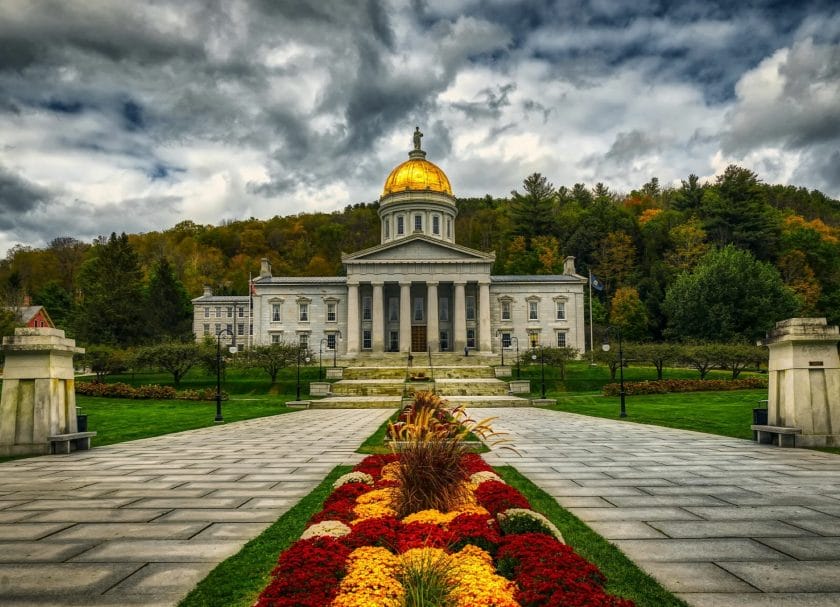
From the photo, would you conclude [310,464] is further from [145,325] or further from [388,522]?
[145,325]

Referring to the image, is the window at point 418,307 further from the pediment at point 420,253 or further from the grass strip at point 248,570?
the grass strip at point 248,570

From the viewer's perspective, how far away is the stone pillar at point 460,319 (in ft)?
203

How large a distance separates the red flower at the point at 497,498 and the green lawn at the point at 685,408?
12.9 m

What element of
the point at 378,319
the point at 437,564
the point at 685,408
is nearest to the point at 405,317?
the point at 378,319

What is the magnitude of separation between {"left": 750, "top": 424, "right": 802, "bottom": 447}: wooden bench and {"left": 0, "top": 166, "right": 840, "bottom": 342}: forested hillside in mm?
46667

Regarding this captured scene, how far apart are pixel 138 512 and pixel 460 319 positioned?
54897 millimetres

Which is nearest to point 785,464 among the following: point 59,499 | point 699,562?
point 699,562

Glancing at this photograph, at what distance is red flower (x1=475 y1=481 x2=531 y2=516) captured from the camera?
6.97 meters

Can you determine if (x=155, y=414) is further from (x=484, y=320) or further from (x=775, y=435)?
(x=484, y=320)

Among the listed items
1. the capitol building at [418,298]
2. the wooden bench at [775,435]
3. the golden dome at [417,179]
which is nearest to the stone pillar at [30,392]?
the wooden bench at [775,435]

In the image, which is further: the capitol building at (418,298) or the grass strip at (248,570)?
the capitol building at (418,298)

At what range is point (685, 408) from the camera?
1098 inches

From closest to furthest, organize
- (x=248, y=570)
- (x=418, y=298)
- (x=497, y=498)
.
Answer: (x=248, y=570)
(x=497, y=498)
(x=418, y=298)

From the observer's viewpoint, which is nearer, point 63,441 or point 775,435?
point 63,441
